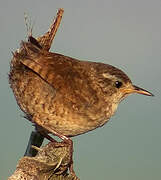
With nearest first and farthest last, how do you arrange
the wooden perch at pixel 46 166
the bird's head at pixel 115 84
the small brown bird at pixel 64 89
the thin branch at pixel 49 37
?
the wooden perch at pixel 46 166, the small brown bird at pixel 64 89, the bird's head at pixel 115 84, the thin branch at pixel 49 37

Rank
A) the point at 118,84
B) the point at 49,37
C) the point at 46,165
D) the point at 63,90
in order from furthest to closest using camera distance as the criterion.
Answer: the point at 49,37 → the point at 118,84 → the point at 63,90 → the point at 46,165

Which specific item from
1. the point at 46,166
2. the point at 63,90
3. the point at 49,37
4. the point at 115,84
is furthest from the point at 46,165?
the point at 49,37

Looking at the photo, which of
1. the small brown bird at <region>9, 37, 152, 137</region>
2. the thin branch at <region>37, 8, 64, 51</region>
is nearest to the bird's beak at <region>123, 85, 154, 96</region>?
the small brown bird at <region>9, 37, 152, 137</region>

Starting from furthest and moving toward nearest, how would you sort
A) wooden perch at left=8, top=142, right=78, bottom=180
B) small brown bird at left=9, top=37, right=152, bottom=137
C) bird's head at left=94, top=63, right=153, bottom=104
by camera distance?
1. bird's head at left=94, top=63, right=153, bottom=104
2. small brown bird at left=9, top=37, right=152, bottom=137
3. wooden perch at left=8, top=142, right=78, bottom=180

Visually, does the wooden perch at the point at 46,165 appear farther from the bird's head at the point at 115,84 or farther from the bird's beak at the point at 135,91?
the bird's beak at the point at 135,91

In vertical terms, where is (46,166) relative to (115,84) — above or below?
below

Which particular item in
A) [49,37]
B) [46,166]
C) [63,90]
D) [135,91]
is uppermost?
[49,37]

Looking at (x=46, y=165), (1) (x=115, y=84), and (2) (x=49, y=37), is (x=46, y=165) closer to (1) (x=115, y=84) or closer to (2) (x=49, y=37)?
(1) (x=115, y=84)

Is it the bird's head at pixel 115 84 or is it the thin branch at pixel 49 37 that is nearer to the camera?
A: the bird's head at pixel 115 84

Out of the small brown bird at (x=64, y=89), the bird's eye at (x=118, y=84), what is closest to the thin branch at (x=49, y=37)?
the small brown bird at (x=64, y=89)

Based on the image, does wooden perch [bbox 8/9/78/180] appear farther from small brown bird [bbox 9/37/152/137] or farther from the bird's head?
the bird's head
